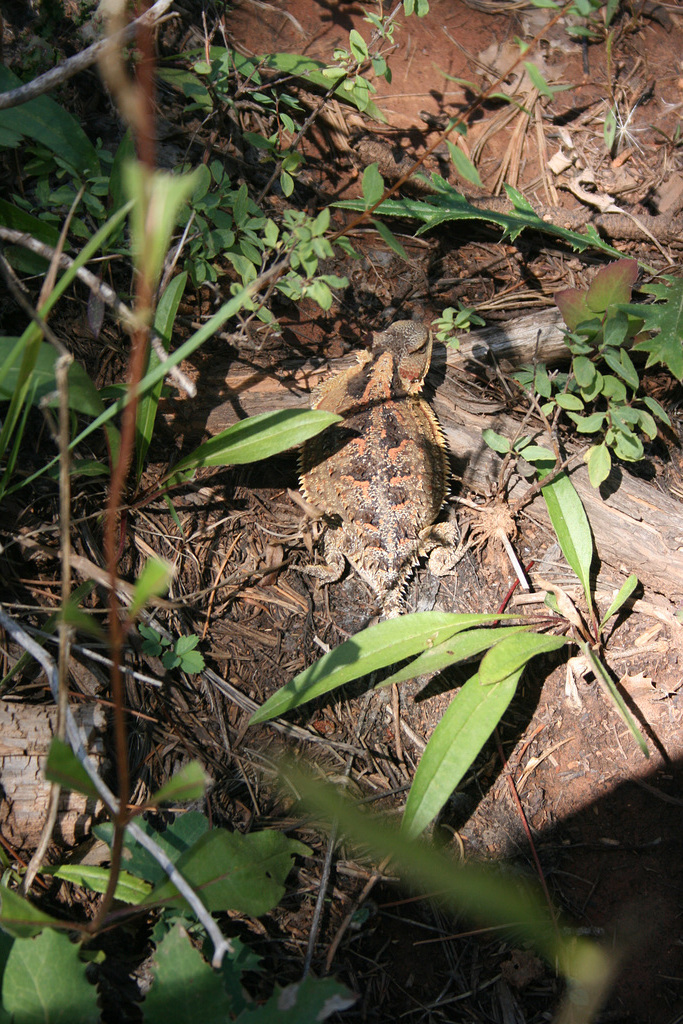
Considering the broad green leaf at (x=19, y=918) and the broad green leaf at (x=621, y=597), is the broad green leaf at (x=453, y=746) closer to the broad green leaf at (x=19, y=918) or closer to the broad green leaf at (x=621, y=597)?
the broad green leaf at (x=621, y=597)

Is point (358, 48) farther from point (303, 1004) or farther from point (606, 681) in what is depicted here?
point (303, 1004)

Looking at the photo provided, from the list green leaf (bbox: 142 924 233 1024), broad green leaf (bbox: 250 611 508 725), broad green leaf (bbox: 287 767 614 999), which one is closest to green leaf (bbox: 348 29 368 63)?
broad green leaf (bbox: 250 611 508 725)

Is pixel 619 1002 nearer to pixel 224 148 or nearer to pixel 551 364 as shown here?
pixel 551 364

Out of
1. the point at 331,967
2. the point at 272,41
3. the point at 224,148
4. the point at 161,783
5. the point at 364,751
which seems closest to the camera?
the point at 331,967

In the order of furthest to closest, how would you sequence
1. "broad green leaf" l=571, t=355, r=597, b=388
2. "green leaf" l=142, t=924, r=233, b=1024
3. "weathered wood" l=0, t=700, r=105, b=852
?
1. "broad green leaf" l=571, t=355, r=597, b=388
2. "weathered wood" l=0, t=700, r=105, b=852
3. "green leaf" l=142, t=924, r=233, b=1024

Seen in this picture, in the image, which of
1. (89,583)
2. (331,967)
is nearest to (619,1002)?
(331,967)

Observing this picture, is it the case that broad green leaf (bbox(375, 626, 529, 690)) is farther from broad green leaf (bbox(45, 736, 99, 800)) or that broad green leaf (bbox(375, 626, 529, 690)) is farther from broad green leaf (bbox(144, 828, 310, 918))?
broad green leaf (bbox(45, 736, 99, 800))

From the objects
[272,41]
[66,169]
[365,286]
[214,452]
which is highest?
[272,41]

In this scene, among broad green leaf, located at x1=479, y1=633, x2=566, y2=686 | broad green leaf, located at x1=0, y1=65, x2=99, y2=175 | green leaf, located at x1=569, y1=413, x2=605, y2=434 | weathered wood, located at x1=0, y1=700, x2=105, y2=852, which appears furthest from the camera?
green leaf, located at x1=569, y1=413, x2=605, y2=434
